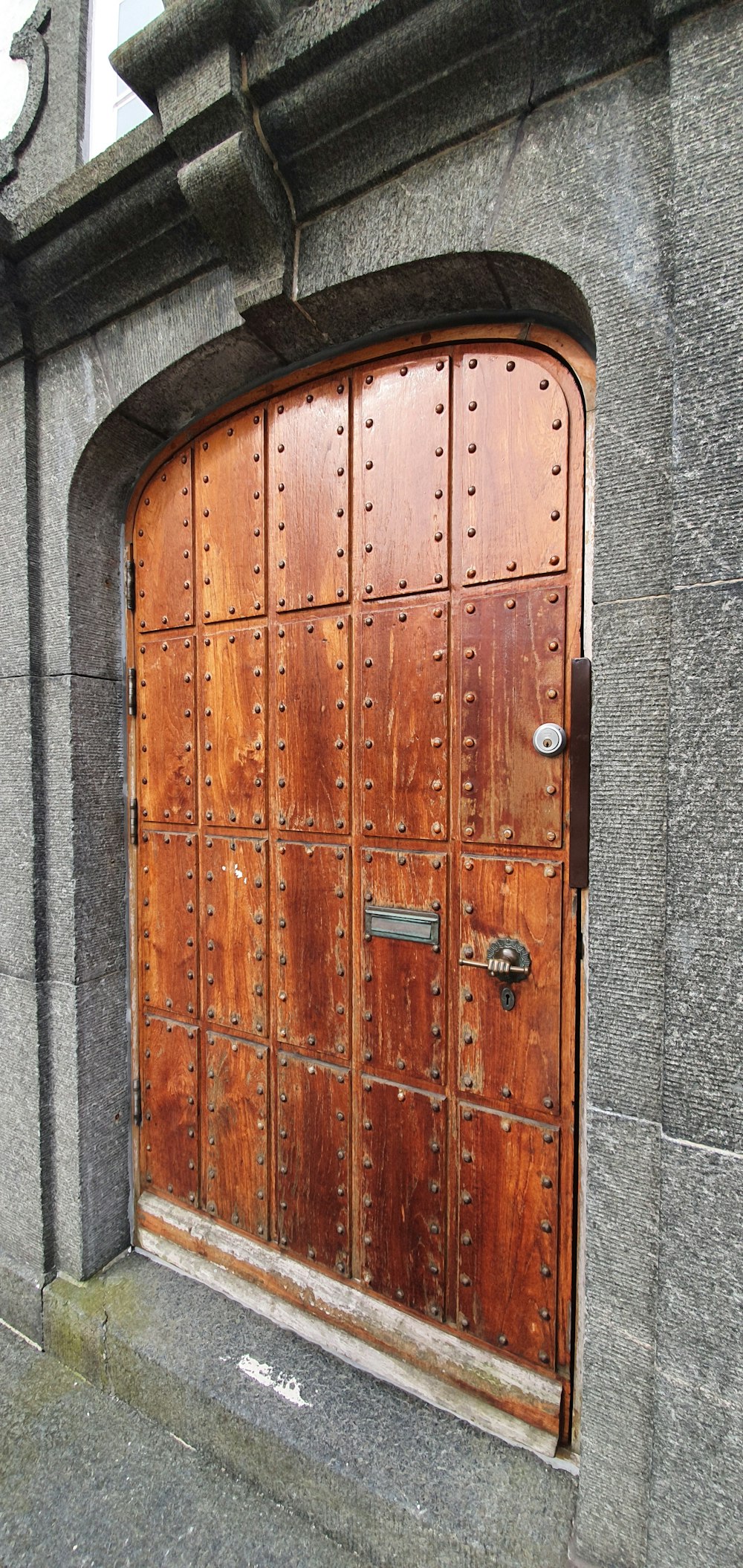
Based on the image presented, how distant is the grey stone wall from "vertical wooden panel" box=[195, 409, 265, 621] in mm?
188

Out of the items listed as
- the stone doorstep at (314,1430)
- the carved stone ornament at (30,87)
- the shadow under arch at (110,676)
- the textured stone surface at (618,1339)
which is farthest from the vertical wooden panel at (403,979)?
the carved stone ornament at (30,87)

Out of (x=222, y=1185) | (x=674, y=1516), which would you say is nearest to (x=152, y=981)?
(x=222, y=1185)

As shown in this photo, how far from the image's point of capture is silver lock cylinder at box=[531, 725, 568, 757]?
149 cm

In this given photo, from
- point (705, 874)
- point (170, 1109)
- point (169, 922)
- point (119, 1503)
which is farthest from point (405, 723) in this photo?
point (119, 1503)

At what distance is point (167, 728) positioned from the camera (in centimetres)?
226

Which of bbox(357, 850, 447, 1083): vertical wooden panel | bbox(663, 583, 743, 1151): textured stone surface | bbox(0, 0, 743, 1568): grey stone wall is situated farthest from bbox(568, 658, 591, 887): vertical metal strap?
bbox(357, 850, 447, 1083): vertical wooden panel

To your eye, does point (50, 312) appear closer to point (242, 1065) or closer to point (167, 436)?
point (167, 436)

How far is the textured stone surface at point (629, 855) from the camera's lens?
1270 millimetres

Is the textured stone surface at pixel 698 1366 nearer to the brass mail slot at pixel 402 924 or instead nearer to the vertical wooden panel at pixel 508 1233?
the vertical wooden panel at pixel 508 1233

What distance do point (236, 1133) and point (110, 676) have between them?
1.62 metres

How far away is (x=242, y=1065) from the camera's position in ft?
7.00

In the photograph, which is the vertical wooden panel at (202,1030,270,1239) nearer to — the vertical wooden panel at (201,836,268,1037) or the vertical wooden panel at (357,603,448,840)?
the vertical wooden panel at (201,836,268,1037)

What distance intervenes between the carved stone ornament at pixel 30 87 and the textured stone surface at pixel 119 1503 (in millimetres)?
3960

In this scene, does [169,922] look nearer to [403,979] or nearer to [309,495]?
[403,979]
